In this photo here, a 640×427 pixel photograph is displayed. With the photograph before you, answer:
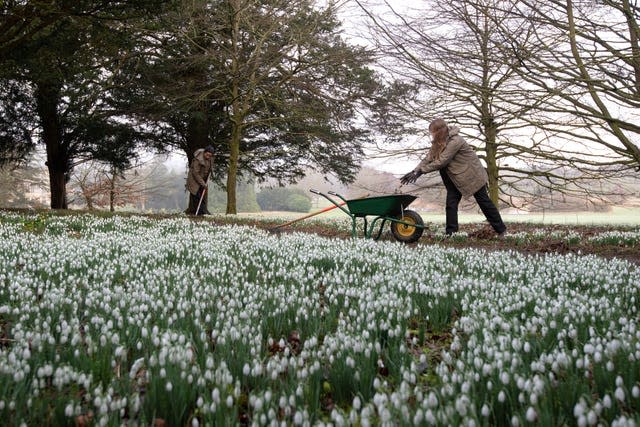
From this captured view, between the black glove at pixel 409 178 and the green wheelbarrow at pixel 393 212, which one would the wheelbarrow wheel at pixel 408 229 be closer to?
the green wheelbarrow at pixel 393 212

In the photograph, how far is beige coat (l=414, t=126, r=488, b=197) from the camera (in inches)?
364

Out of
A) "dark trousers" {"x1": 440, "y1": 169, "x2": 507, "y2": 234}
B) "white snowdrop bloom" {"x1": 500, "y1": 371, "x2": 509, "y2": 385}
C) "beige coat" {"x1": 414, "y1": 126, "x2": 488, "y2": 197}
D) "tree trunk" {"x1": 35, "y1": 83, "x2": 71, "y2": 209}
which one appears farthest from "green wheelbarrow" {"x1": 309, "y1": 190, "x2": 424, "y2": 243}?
"tree trunk" {"x1": 35, "y1": 83, "x2": 71, "y2": 209}

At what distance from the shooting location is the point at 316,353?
241 cm

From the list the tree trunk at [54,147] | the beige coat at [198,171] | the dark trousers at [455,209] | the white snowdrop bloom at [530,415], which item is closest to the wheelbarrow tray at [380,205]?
the dark trousers at [455,209]

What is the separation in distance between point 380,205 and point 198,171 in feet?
33.9

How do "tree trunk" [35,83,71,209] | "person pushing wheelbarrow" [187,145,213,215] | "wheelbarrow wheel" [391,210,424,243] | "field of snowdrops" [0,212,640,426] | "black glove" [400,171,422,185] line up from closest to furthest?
"field of snowdrops" [0,212,640,426]
"black glove" [400,171,422,185]
"wheelbarrow wheel" [391,210,424,243]
"person pushing wheelbarrow" [187,145,213,215]
"tree trunk" [35,83,71,209]

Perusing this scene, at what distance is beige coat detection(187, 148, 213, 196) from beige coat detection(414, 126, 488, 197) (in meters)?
10.1

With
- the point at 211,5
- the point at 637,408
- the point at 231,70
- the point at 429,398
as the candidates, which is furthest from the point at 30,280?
the point at 211,5

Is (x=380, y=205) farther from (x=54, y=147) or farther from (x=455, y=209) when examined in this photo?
(x=54, y=147)

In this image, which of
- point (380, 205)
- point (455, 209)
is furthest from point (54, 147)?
point (455, 209)

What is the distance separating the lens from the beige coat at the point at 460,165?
9234 millimetres

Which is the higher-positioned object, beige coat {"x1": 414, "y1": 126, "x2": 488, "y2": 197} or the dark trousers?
beige coat {"x1": 414, "y1": 126, "x2": 488, "y2": 197}

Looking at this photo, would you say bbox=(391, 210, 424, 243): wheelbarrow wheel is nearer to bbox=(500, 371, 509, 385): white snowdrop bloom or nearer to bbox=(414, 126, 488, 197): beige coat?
bbox=(414, 126, 488, 197): beige coat

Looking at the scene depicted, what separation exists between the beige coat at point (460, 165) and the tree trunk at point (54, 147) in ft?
56.1
